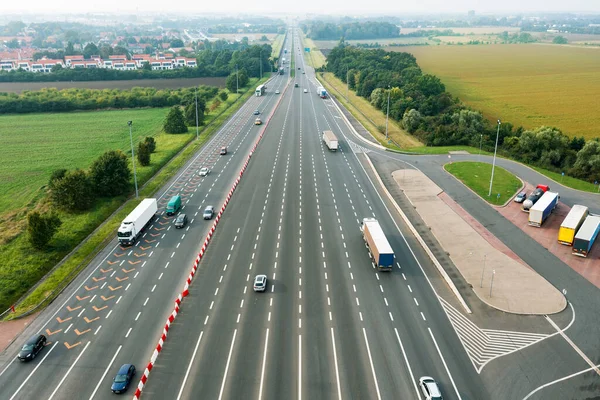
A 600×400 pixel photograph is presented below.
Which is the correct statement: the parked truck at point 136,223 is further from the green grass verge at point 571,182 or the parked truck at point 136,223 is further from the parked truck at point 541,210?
the green grass verge at point 571,182

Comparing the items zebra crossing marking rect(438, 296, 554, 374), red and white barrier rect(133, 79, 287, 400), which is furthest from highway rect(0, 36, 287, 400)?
zebra crossing marking rect(438, 296, 554, 374)

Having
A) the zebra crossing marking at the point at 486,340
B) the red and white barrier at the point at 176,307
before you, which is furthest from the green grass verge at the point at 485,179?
the red and white barrier at the point at 176,307

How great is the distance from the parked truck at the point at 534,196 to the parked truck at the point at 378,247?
23.4m

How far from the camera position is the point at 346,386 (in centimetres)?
3403

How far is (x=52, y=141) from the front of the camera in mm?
102062

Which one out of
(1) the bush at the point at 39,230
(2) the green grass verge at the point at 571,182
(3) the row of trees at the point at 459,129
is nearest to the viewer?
(1) the bush at the point at 39,230

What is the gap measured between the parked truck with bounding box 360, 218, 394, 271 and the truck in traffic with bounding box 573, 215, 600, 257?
20.4m

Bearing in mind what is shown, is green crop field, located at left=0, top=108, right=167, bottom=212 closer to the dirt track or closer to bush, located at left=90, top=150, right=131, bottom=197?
bush, located at left=90, top=150, right=131, bottom=197

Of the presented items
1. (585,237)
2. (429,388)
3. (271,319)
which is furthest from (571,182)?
(271,319)

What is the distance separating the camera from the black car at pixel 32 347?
3669 centimetres

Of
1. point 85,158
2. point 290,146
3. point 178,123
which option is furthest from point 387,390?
point 178,123

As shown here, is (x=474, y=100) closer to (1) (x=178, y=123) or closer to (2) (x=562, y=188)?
(2) (x=562, y=188)

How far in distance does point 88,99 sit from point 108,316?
11612cm

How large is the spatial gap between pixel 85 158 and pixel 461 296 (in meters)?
71.7
